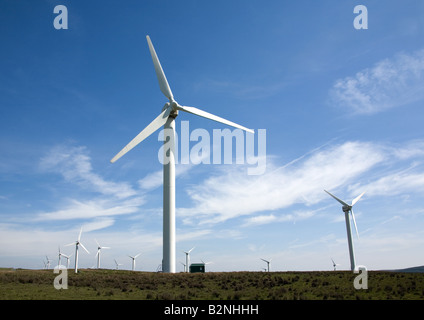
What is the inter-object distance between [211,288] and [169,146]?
71.5 feet

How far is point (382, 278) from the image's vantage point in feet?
137

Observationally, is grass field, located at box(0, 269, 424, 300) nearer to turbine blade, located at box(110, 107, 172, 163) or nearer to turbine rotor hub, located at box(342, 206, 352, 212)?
turbine blade, located at box(110, 107, 172, 163)

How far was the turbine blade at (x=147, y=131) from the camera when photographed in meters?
45.1

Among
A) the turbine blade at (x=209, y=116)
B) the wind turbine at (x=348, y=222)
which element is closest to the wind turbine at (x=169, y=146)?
the turbine blade at (x=209, y=116)

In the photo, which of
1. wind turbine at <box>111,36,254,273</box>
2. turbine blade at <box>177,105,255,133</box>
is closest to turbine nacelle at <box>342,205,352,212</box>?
turbine blade at <box>177,105,255,133</box>

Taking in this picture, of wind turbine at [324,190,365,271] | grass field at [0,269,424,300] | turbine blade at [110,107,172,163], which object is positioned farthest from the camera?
wind turbine at [324,190,365,271]

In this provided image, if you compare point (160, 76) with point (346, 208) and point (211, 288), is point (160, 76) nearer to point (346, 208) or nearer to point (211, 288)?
point (211, 288)

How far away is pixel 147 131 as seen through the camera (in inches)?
1944

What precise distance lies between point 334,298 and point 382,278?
15.4m

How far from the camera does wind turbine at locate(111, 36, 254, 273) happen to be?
155 ft

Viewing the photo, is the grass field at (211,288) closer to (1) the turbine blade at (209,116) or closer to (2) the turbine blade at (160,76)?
(1) the turbine blade at (209,116)
